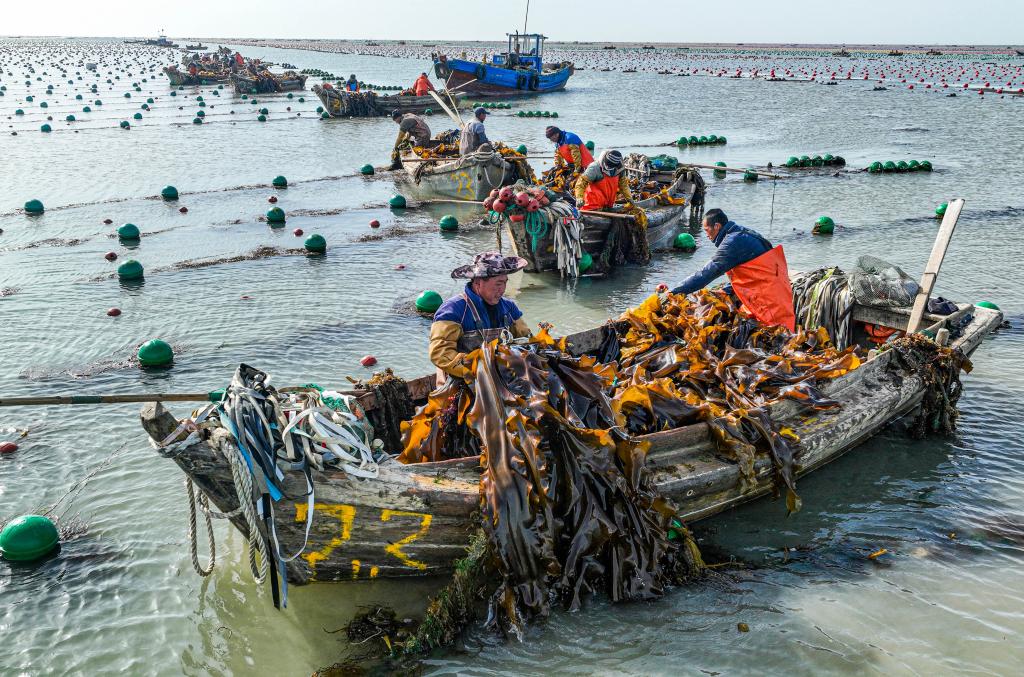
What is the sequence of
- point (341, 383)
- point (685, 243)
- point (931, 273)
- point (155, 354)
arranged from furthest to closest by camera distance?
point (685, 243) → point (155, 354) → point (341, 383) → point (931, 273)

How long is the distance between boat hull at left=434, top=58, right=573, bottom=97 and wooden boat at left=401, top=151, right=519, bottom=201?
28.8 meters

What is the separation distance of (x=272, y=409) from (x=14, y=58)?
115 meters

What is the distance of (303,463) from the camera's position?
4434mm

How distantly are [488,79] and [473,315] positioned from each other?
45972 mm

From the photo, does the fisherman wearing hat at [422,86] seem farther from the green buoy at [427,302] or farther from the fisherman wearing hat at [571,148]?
the green buoy at [427,302]

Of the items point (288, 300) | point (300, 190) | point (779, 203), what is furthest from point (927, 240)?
point (300, 190)

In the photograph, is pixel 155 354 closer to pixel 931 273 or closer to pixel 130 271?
pixel 130 271

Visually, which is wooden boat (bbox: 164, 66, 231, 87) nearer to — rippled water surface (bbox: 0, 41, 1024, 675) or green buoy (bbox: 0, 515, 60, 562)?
rippled water surface (bbox: 0, 41, 1024, 675)

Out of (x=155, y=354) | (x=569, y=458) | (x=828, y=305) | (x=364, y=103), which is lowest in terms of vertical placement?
(x=155, y=354)

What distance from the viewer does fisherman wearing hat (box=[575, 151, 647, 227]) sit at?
12883 millimetres

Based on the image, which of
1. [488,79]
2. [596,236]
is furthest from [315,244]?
[488,79]

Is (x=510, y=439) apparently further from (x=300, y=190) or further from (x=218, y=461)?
(x=300, y=190)

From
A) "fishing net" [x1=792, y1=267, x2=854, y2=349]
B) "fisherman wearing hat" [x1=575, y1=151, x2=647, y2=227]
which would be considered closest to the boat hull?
"fisherman wearing hat" [x1=575, y1=151, x2=647, y2=227]

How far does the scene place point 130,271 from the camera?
1271 centimetres
